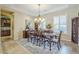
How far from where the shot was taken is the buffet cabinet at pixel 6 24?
9.17 ft

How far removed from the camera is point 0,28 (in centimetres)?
278

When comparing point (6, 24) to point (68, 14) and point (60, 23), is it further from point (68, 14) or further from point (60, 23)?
point (68, 14)

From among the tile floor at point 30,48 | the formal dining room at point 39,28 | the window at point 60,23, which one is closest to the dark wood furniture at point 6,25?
the formal dining room at point 39,28

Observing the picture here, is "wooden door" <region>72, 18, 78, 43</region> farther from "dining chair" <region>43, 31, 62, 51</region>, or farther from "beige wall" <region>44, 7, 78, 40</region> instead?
"dining chair" <region>43, 31, 62, 51</region>

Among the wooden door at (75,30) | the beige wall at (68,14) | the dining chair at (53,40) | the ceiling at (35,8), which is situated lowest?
the dining chair at (53,40)

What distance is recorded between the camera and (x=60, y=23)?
2.88 metres

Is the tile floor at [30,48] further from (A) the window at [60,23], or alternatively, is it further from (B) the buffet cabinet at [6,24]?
(A) the window at [60,23]

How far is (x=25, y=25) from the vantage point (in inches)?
113
